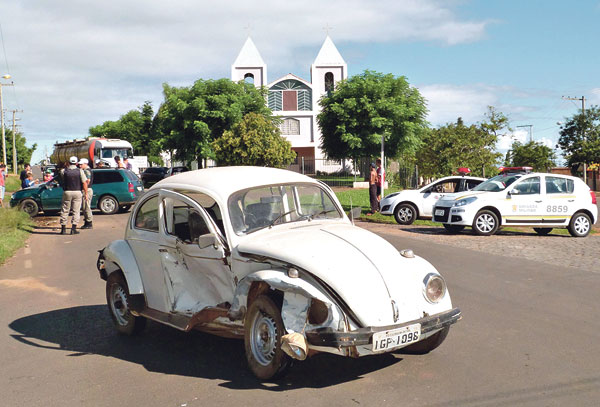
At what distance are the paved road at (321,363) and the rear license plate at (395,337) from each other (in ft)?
1.24

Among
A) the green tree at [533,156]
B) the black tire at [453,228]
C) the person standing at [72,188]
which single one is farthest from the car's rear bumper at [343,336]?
the green tree at [533,156]

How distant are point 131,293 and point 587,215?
14145mm

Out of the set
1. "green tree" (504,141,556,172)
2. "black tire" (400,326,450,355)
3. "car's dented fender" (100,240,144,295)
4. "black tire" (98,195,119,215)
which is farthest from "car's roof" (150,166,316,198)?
"green tree" (504,141,556,172)

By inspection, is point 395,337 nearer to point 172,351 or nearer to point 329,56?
point 172,351

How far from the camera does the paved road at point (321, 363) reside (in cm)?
472

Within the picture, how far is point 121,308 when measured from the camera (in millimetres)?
6891

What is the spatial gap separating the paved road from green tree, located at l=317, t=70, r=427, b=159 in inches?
1344

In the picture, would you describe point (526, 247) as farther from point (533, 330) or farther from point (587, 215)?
point (533, 330)

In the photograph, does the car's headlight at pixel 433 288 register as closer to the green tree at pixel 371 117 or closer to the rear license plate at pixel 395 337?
the rear license plate at pixel 395 337

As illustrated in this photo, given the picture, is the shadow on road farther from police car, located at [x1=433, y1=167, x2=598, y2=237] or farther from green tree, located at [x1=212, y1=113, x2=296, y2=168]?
green tree, located at [x1=212, y1=113, x2=296, y2=168]

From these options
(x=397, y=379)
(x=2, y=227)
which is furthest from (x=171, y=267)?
(x=2, y=227)

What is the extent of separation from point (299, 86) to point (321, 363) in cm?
6578

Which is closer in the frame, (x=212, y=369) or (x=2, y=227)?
(x=212, y=369)

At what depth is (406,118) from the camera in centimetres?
4328
